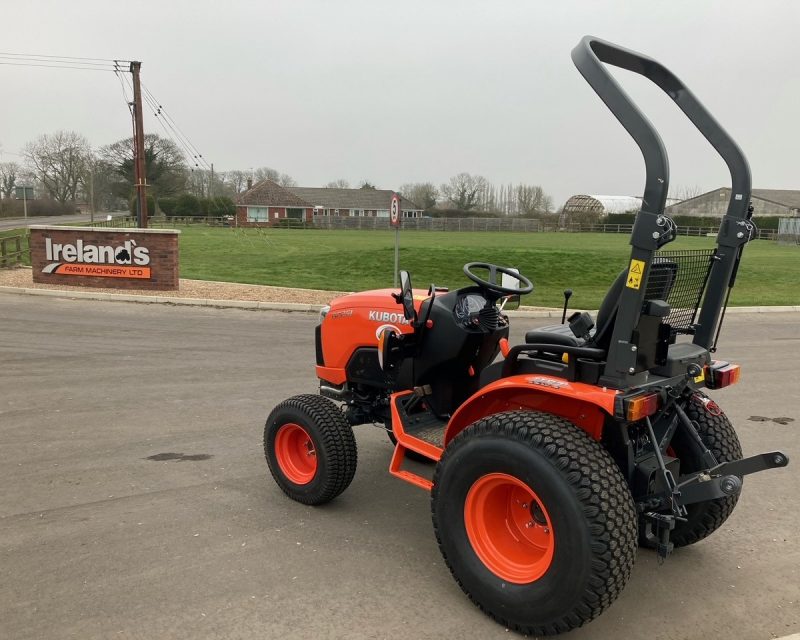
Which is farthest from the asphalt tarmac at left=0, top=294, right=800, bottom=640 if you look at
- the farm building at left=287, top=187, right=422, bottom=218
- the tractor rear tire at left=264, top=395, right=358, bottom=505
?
the farm building at left=287, top=187, right=422, bottom=218

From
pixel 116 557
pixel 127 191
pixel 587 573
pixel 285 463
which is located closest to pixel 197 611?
pixel 116 557

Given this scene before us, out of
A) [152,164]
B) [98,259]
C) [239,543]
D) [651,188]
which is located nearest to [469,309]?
[651,188]

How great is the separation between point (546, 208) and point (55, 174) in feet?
187

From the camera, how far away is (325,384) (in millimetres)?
4445

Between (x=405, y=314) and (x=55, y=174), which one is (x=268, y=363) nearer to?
(x=405, y=314)

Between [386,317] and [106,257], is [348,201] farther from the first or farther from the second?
[386,317]

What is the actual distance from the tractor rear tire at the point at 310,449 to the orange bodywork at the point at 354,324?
33cm

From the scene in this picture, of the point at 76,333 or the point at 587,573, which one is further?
the point at 76,333

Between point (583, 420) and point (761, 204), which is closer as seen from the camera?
point (583, 420)

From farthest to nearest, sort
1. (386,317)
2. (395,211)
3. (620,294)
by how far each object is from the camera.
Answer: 1. (395,211)
2. (386,317)
3. (620,294)

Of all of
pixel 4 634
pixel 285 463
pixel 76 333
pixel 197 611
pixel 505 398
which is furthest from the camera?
pixel 76 333

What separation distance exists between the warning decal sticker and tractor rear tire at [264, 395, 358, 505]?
1.99 metres

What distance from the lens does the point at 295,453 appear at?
421 centimetres

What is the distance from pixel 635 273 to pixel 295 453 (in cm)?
253
